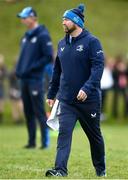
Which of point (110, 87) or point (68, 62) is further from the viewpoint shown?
point (110, 87)

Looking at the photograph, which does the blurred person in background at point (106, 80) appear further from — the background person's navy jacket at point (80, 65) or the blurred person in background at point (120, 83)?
the background person's navy jacket at point (80, 65)

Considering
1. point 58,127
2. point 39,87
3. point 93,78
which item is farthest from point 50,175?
point 39,87

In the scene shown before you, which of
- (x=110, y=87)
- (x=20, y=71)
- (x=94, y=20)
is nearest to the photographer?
(x=20, y=71)

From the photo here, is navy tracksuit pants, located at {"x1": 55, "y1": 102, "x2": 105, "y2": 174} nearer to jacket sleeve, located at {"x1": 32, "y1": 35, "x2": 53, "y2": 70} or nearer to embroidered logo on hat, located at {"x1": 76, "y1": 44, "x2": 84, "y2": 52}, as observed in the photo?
embroidered logo on hat, located at {"x1": 76, "y1": 44, "x2": 84, "y2": 52}

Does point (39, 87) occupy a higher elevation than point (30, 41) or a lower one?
lower

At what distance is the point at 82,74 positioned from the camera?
388 inches

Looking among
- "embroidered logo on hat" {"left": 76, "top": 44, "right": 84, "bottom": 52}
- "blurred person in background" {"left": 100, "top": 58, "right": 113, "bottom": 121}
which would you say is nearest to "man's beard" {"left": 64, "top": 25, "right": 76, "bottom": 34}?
"embroidered logo on hat" {"left": 76, "top": 44, "right": 84, "bottom": 52}

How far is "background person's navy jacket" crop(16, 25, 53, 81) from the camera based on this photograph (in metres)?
14.3

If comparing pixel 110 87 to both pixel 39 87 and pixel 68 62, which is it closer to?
pixel 39 87

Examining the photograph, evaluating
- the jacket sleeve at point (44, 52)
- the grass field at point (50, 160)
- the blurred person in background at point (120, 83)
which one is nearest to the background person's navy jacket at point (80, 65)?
the grass field at point (50, 160)

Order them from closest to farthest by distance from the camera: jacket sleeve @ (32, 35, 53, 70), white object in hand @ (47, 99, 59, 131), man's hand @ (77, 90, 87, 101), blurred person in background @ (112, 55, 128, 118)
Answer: man's hand @ (77, 90, 87, 101) < white object in hand @ (47, 99, 59, 131) < jacket sleeve @ (32, 35, 53, 70) < blurred person in background @ (112, 55, 128, 118)

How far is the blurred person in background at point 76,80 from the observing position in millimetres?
9742

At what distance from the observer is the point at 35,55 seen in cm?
1445

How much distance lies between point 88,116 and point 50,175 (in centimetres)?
96
